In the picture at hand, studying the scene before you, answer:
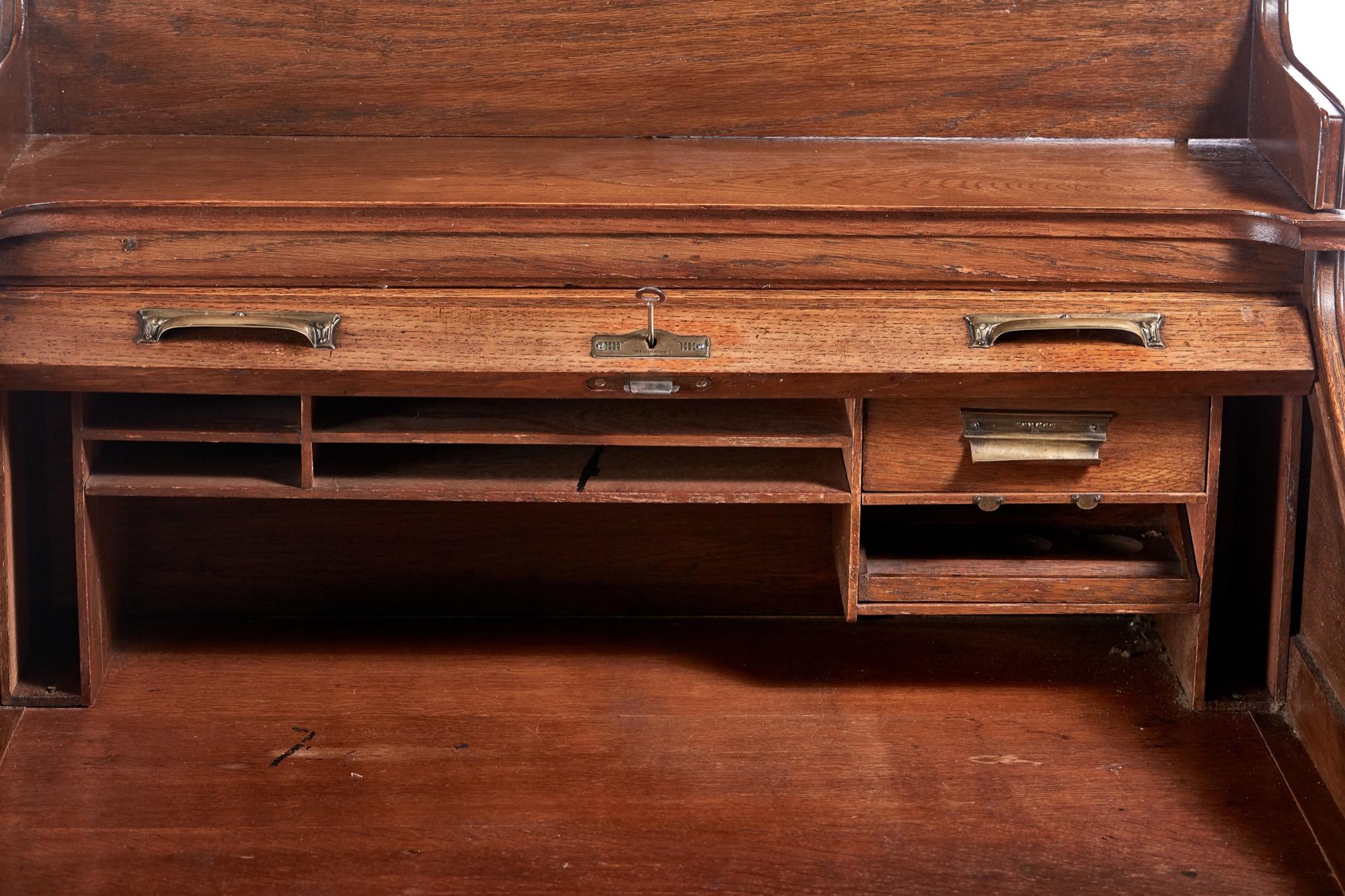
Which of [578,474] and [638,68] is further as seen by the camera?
[638,68]

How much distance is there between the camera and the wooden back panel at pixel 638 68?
2.65m

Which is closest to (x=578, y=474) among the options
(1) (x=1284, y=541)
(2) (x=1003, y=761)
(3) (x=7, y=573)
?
(2) (x=1003, y=761)

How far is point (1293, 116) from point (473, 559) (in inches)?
67.7

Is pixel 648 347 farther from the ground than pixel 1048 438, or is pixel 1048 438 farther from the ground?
pixel 648 347

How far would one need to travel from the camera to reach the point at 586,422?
242 centimetres

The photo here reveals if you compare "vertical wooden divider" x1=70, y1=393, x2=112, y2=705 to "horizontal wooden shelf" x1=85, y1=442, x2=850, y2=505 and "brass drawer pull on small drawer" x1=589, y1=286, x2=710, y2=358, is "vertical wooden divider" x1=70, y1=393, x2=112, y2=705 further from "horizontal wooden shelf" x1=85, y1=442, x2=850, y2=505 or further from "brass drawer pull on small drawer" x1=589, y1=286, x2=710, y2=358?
"brass drawer pull on small drawer" x1=589, y1=286, x2=710, y2=358

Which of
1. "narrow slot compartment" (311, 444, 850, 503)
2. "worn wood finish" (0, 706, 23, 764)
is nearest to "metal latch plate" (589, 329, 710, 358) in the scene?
"narrow slot compartment" (311, 444, 850, 503)

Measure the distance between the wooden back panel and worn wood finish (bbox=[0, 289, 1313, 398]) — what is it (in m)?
0.52

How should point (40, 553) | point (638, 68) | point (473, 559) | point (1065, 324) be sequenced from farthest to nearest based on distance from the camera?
1. point (473, 559)
2. point (40, 553)
3. point (638, 68)
4. point (1065, 324)

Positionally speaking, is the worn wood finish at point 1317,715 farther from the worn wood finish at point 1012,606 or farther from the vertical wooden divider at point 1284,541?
the worn wood finish at point 1012,606

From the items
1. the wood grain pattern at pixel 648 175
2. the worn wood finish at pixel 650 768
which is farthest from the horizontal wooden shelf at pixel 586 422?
the worn wood finish at pixel 650 768

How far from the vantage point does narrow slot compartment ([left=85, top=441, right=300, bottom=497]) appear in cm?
243

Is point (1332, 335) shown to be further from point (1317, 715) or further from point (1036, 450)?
point (1317, 715)

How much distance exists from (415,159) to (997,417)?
3.63 feet
